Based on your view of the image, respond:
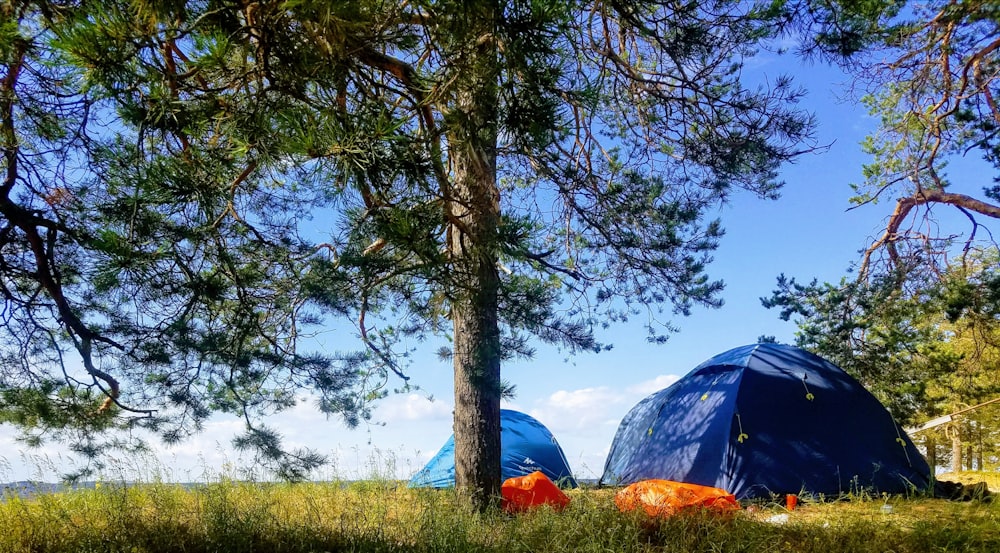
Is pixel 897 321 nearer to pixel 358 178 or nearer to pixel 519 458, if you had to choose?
pixel 519 458

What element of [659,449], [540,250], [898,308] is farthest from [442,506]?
[898,308]

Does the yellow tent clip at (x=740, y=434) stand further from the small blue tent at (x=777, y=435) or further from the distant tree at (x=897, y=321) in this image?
the distant tree at (x=897, y=321)

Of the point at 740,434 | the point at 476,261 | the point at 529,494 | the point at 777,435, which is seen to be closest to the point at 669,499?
the point at 529,494

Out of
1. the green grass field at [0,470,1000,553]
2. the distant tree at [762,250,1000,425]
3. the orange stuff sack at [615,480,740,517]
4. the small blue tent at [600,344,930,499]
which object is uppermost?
the distant tree at [762,250,1000,425]

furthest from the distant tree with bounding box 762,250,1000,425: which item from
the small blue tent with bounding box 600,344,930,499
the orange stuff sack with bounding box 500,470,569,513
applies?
the orange stuff sack with bounding box 500,470,569,513

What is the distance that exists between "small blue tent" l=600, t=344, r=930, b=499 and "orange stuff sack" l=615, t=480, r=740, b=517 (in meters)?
1.01

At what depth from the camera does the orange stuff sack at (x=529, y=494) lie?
15.3 feet

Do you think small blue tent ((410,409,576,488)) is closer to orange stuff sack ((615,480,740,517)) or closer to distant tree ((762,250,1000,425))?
orange stuff sack ((615,480,740,517))

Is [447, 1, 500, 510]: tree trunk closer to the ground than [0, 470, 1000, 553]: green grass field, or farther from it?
farther from it

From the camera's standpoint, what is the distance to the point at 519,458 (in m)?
6.57

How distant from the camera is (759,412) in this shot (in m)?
5.74

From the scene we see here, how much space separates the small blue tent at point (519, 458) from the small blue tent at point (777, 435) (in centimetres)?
74

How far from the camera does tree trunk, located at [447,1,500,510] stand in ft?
10.0

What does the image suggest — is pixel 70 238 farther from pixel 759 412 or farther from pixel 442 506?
pixel 759 412
